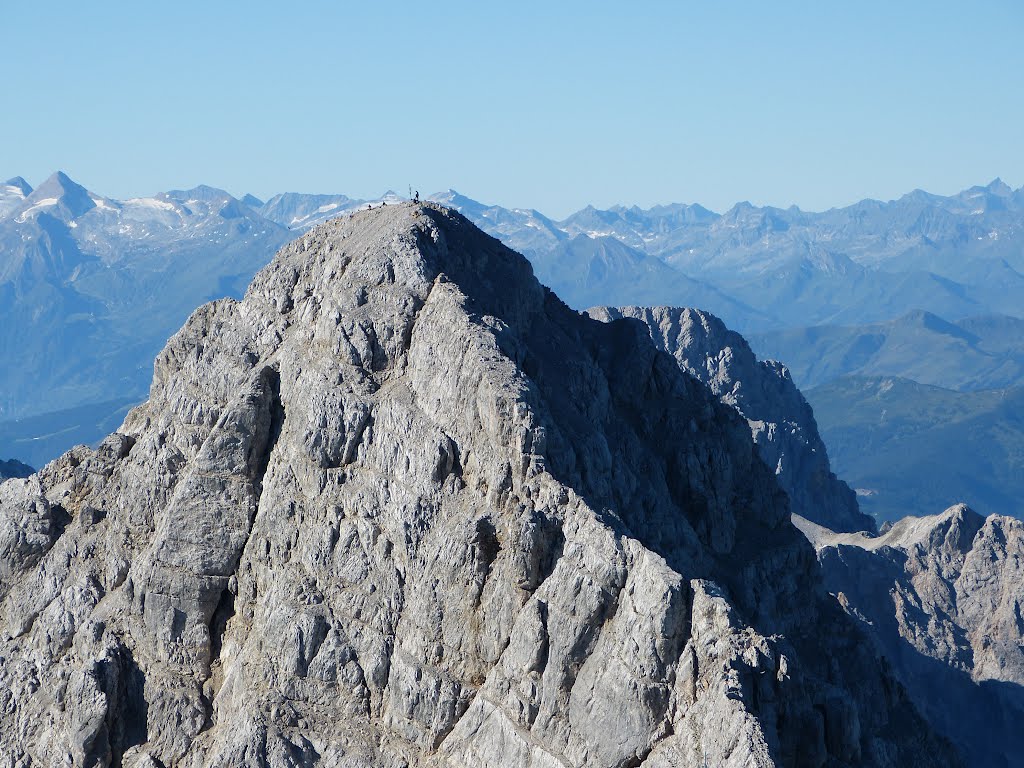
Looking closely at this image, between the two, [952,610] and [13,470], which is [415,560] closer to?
[952,610]

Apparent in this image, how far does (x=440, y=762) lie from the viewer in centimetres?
6625

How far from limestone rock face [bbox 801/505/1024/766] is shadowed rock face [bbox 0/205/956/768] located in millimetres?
56981

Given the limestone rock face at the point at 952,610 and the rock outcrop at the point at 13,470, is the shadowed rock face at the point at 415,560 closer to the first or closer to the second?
the limestone rock face at the point at 952,610

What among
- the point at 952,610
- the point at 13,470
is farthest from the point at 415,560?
the point at 13,470

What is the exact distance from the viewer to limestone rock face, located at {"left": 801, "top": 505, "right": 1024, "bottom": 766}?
458 feet

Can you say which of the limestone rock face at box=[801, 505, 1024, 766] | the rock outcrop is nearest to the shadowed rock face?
the limestone rock face at box=[801, 505, 1024, 766]

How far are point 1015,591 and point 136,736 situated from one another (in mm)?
117248

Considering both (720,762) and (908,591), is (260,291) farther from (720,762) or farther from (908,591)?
(908,591)

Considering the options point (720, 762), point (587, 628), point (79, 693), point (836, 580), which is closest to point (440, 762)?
point (587, 628)

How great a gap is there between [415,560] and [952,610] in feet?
365

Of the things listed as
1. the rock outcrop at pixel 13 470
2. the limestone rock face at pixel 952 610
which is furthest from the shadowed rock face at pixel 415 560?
the rock outcrop at pixel 13 470

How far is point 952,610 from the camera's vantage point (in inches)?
6501

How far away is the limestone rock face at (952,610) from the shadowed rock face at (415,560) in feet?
187

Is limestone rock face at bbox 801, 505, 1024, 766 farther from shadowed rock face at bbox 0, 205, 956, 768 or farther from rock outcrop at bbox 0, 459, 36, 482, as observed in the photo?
rock outcrop at bbox 0, 459, 36, 482
